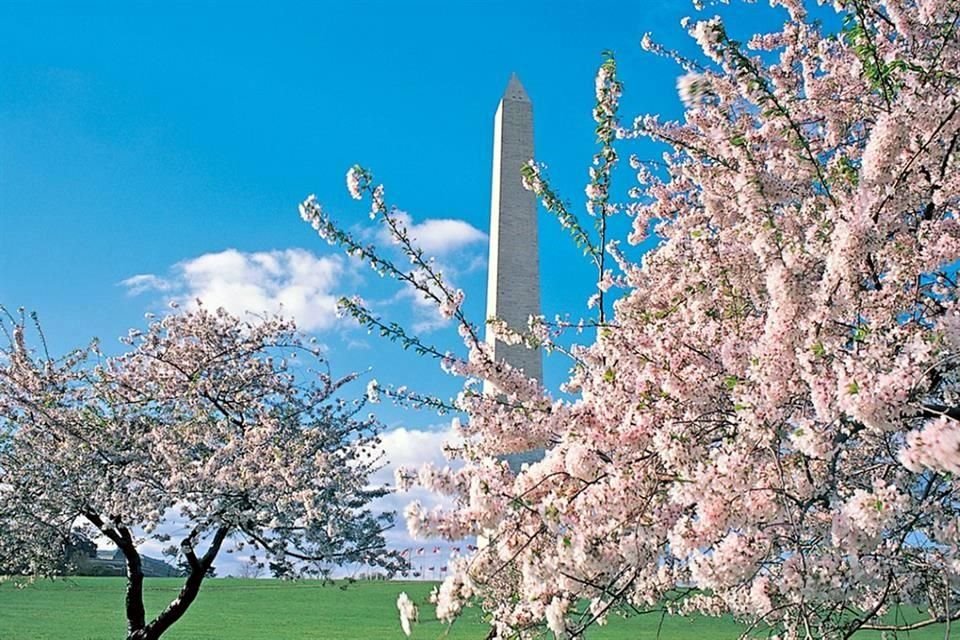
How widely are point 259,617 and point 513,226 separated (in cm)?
1012

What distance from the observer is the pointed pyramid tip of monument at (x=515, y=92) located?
40.8ft

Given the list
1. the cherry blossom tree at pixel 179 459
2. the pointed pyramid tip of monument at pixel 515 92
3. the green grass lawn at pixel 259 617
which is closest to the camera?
the cherry blossom tree at pixel 179 459

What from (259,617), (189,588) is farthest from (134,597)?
(259,617)

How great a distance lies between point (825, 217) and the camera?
3375 mm

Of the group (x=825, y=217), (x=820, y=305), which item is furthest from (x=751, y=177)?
(x=820, y=305)

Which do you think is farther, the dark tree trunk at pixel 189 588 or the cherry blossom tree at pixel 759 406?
the dark tree trunk at pixel 189 588

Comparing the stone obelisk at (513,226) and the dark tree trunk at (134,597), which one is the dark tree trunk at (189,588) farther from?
the stone obelisk at (513,226)

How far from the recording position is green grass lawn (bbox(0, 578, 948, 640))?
14.7 m

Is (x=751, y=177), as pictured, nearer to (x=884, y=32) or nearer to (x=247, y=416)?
(x=884, y=32)

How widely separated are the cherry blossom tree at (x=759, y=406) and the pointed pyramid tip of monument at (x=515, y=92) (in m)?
8.07

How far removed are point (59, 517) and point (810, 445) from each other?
842cm

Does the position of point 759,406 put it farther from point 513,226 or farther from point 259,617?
point 259,617

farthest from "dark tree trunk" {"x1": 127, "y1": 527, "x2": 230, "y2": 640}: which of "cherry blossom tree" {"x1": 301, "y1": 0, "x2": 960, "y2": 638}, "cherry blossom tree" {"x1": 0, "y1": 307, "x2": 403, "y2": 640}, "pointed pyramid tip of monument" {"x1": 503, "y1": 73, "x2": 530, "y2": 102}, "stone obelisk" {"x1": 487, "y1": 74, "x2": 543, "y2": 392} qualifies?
"pointed pyramid tip of monument" {"x1": 503, "y1": 73, "x2": 530, "y2": 102}

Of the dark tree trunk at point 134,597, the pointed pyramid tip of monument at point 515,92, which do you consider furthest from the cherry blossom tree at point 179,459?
the pointed pyramid tip of monument at point 515,92
